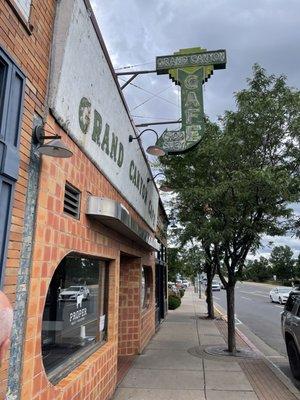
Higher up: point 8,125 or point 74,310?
point 8,125

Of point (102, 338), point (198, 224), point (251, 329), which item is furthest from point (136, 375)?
point (251, 329)

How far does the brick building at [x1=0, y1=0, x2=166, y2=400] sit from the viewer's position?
11.8 ft

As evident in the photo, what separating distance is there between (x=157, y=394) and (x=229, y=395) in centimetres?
121

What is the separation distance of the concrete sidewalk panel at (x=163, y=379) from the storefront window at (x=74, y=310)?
1266 mm

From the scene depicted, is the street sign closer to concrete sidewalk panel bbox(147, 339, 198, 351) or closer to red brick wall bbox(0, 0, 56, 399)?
red brick wall bbox(0, 0, 56, 399)

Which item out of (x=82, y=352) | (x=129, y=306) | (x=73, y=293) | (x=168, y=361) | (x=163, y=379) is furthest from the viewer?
(x=129, y=306)

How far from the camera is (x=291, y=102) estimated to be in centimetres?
1015

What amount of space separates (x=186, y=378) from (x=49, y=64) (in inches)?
249

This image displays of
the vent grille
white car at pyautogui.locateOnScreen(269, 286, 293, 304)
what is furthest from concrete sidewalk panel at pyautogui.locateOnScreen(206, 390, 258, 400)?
white car at pyautogui.locateOnScreen(269, 286, 293, 304)

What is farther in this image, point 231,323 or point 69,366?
point 231,323

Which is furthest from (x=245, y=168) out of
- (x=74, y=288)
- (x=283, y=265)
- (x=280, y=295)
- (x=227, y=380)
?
(x=283, y=265)

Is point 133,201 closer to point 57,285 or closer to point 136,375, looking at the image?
point 136,375

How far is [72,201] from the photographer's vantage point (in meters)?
5.06

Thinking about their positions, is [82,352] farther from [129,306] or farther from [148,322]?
[148,322]
